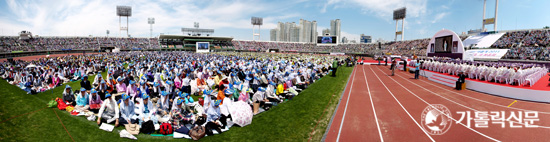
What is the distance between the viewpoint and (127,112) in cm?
748

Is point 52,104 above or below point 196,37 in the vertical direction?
below

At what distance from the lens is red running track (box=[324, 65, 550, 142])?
7574 millimetres

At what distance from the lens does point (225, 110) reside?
7.97m

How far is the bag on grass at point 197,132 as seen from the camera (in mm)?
6648

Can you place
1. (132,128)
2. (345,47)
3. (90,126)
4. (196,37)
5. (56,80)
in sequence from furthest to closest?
1. (345,47)
2. (196,37)
3. (56,80)
4. (90,126)
5. (132,128)

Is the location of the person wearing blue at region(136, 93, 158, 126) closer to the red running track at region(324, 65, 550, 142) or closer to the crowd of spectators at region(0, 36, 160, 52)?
the red running track at region(324, 65, 550, 142)

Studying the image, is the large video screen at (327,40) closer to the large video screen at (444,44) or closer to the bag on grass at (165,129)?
the large video screen at (444,44)

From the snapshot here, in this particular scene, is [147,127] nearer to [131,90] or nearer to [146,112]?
[146,112]

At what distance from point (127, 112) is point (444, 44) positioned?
4336 cm

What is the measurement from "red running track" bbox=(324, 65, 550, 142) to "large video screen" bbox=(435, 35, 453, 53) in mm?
25565

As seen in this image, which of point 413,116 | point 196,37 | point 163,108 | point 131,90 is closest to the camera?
point 163,108

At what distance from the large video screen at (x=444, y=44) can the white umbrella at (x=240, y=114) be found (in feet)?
127

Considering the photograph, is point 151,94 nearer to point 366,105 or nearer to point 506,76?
point 366,105

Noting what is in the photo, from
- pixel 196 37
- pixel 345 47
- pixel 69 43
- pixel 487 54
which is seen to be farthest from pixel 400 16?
pixel 69 43
